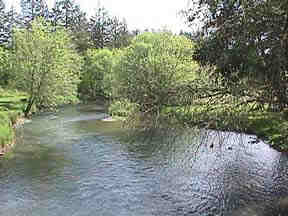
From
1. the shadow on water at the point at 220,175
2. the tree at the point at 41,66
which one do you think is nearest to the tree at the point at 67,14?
the tree at the point at 41,66

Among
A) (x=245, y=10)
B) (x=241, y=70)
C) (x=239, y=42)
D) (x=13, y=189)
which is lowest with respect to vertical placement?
(x=13, y=189)

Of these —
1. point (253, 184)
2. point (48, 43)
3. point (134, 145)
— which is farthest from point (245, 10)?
point (48, 43)

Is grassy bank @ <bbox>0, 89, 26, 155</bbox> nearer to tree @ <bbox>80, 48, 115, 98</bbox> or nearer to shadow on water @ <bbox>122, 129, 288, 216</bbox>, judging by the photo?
shadow on water @ <bbox>122, 129, 288, 216</bbox>

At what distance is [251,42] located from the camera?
43.5 feet

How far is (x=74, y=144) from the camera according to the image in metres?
31.9

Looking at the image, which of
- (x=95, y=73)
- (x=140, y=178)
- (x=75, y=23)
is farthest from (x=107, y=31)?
(x=140, y=178)

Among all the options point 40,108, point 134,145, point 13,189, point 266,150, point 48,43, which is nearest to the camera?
point 13,189

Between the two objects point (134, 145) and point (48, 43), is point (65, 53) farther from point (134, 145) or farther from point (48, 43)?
point (134, 145)

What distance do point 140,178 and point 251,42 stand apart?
11385mm

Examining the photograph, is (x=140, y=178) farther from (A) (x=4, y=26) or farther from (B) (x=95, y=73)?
(A) (x=4, y=26)

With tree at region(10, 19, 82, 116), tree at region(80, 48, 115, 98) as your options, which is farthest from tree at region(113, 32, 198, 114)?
tree at region(80, 48, 115, 98)

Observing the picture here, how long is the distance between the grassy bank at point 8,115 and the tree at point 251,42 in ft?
62.4

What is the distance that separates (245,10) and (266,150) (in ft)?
57.5

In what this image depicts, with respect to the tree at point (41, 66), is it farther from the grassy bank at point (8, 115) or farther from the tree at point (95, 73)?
the tree at point (95, 73)
